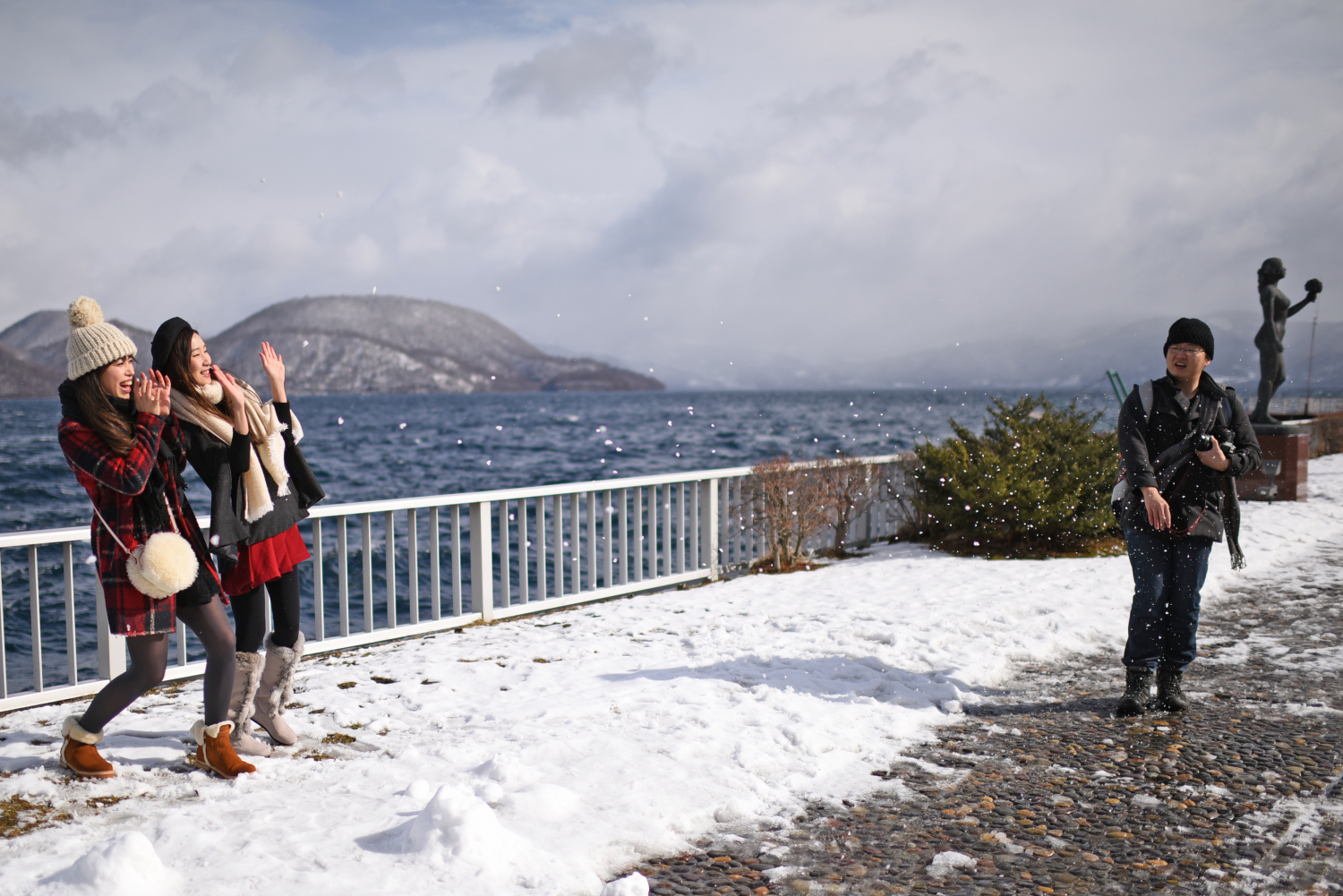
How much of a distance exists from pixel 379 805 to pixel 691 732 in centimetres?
140

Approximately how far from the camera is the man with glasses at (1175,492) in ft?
14.1

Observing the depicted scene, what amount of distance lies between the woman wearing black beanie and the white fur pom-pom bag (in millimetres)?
176

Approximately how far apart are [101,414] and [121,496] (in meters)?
0.33

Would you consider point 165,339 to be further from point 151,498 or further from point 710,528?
point 710,528

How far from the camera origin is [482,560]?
6.71m

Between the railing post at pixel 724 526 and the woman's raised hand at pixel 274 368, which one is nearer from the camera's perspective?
the woman's raised hand at pixel 274 368

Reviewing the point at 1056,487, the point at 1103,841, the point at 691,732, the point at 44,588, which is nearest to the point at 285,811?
the point at 691,732

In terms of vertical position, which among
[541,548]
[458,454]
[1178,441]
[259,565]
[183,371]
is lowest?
[458,454]

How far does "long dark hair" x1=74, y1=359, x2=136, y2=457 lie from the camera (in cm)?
317

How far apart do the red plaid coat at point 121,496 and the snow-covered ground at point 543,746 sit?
714mm

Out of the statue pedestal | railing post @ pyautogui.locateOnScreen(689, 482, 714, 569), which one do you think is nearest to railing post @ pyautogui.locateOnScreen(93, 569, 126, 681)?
railing post @ pyautogui.locateOnScreen(689, 482, 714, 569)

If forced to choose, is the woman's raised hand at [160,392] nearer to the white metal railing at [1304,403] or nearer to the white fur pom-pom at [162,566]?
the white fur pom-pom at [162,566]

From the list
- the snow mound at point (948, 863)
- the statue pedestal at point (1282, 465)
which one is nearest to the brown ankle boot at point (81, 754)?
the snow mound at point (948, 863)

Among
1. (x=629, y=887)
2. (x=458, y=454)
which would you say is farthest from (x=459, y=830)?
(x=458, y=454)
